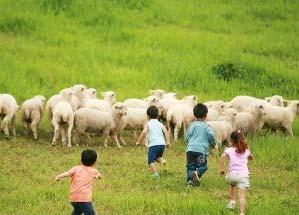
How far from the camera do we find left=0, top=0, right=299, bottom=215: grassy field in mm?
12711

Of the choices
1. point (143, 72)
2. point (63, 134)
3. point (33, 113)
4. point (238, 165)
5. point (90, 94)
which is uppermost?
point (143, 72)

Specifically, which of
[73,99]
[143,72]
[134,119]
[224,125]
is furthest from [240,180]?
[143,72]

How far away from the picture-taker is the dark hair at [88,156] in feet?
33.9

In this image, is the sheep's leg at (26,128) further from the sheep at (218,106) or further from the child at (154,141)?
the child at (154,141)

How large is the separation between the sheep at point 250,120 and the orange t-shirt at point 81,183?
911 centimetres

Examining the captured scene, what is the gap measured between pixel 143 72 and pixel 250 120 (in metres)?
6.86

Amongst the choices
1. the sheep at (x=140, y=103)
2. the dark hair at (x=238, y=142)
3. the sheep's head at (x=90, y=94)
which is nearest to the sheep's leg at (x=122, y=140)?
the sheep at (x=140, y=103)

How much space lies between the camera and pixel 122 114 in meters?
18.0

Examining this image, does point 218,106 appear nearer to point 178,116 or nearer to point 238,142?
point 178,116

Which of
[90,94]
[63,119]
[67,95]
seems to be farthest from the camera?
[90,94]

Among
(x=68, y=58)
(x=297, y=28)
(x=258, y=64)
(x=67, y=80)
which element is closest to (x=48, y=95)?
(x=67, y=80)

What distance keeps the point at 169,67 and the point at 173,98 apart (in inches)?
218

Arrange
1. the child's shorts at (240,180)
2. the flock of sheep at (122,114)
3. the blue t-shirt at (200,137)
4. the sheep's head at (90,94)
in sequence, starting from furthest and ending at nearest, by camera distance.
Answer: the sheep's head at (90,94), the flock of sheep at (122,114), the blue t-shirt at (200,137), the child's shorts at (240,180)

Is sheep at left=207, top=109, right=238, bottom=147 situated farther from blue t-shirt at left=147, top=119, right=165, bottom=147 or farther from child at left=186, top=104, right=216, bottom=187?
child at left=186, top=104, right=216, bottom=187
